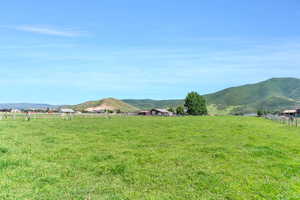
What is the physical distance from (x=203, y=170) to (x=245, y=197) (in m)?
3.31

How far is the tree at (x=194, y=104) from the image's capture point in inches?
7141

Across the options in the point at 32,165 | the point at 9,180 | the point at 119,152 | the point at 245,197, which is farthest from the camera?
the point at 119,152

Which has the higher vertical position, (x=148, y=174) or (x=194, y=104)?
(x=194, y=104)

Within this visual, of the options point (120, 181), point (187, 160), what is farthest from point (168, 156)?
point (120, 181)

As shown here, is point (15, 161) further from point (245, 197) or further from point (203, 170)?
point (245, 197)

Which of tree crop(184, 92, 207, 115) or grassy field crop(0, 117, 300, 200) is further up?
tree crop(184, 92, 207, 115)

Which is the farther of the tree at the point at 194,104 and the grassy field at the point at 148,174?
the tree at the point at 194,104

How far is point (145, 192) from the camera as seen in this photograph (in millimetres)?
11609

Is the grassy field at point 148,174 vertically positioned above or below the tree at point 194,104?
below

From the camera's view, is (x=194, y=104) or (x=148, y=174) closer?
(x=148, y=174)

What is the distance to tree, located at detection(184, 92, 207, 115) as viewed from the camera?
595ft

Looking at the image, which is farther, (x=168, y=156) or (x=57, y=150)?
(x=57, y=150)

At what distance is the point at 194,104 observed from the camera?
182m

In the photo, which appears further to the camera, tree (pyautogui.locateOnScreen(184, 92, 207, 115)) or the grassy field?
tree (pyautogui.locateOnScreen(184, 92, 207, 115))
